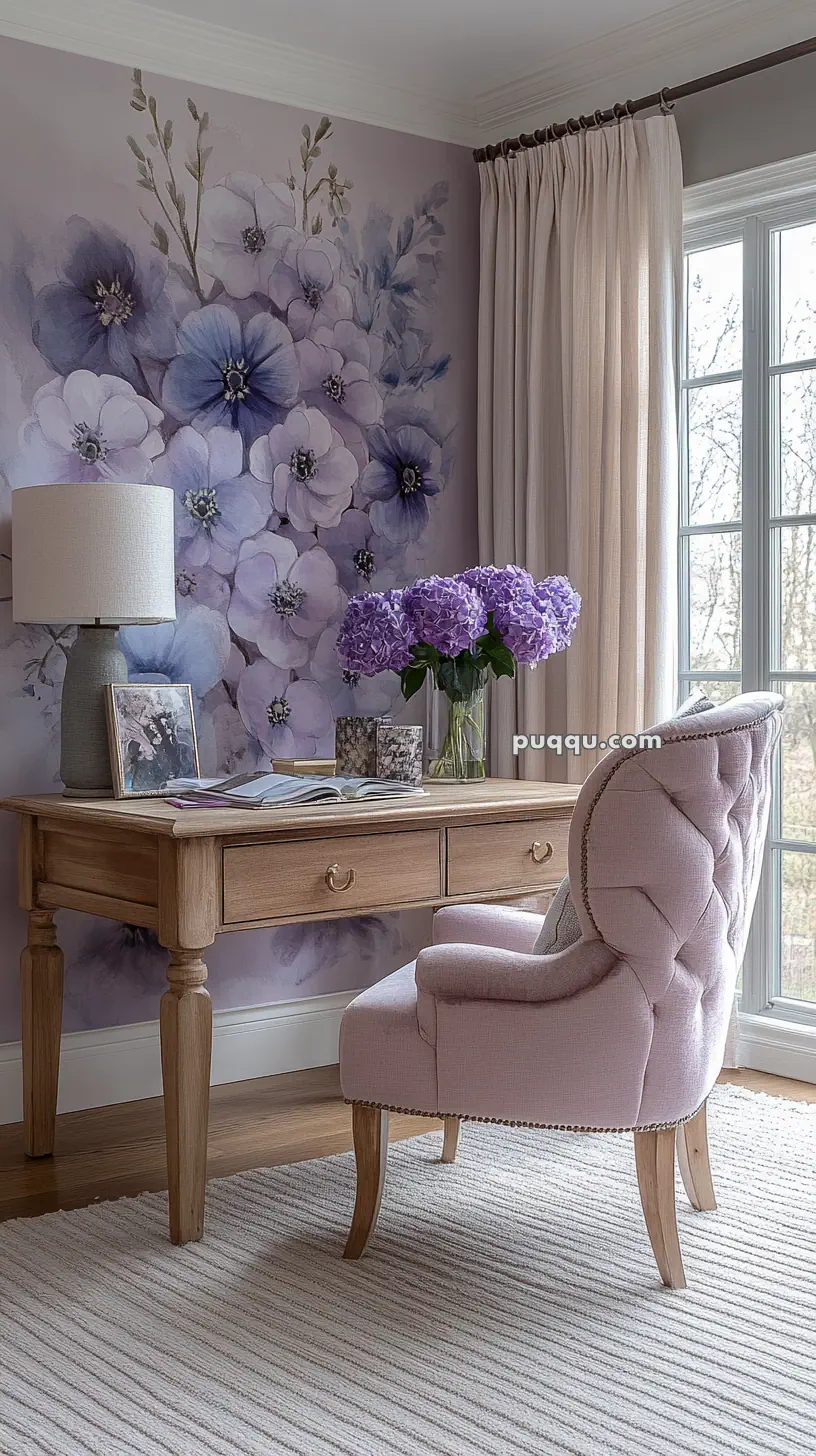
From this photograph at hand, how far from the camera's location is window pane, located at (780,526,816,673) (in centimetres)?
332

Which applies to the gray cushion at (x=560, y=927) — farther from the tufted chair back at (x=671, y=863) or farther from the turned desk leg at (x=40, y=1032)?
the turned desk leg at (x=40, y=1032)

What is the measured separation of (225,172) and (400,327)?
62 cm

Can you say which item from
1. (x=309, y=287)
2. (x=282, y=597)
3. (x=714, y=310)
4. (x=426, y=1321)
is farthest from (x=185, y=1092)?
(x=714, y=310)

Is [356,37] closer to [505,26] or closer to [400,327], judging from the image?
[505,26]

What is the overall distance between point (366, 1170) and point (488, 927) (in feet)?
1.74

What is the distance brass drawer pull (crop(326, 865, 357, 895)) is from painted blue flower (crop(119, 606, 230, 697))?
908mm

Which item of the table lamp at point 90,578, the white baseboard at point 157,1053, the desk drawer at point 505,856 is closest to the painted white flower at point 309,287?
the table lamp at point 90,578

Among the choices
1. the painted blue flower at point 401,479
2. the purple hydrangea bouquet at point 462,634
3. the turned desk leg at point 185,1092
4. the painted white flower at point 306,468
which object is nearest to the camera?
the turned desk leg at point 185,1092

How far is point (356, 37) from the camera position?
3.43m

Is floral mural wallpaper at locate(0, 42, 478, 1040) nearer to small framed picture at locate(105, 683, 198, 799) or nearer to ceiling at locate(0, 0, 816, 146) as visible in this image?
ceiling at locate(0, 0, 816, 146)

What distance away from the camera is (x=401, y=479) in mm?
3785

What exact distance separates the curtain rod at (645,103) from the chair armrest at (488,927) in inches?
78.9

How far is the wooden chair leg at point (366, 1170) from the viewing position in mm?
2309

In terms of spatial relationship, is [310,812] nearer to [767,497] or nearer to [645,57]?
[767,497]
